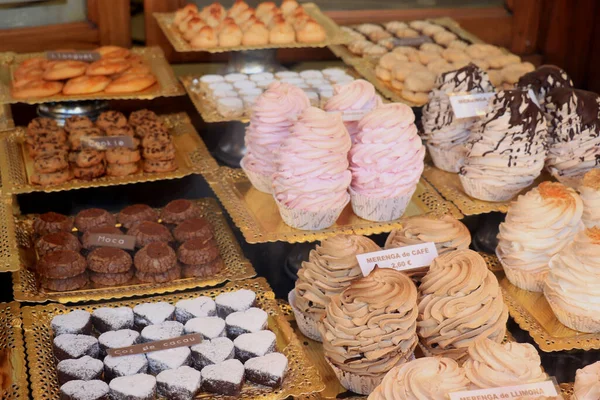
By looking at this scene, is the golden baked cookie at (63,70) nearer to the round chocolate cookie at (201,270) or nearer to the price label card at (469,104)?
the round chocolate cookie at (201,270)

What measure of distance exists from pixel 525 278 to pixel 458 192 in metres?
0.54

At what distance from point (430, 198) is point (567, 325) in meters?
0.76

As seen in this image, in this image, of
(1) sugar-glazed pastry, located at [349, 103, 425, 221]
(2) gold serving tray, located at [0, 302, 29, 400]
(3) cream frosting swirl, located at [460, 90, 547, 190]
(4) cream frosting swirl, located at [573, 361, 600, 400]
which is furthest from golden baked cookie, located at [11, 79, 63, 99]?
(4) cream frosting swirl, located at [573, 361, 600, 400]

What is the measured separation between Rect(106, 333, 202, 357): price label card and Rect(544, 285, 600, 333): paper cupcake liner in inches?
45.1

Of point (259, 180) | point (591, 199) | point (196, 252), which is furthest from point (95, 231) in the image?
point (591, 199)

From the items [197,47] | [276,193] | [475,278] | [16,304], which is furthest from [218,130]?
[475,278]

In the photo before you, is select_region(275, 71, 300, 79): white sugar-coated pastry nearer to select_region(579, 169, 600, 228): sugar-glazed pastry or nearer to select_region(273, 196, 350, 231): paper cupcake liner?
select_region(273, 196, 350, 231): paper cupcake liner

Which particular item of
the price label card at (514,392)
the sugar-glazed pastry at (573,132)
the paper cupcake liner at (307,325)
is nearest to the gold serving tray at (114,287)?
the paper cupcake liner at (307,325)

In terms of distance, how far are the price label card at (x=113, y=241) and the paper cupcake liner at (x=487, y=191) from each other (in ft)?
4.23

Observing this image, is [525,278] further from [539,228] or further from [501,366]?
[501,366]

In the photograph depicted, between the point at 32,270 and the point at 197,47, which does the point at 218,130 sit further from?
the point at 32,270

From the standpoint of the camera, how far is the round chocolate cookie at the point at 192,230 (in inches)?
123

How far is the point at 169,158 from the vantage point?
3.49 meters

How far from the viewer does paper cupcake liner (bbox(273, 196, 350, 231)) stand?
290cm
